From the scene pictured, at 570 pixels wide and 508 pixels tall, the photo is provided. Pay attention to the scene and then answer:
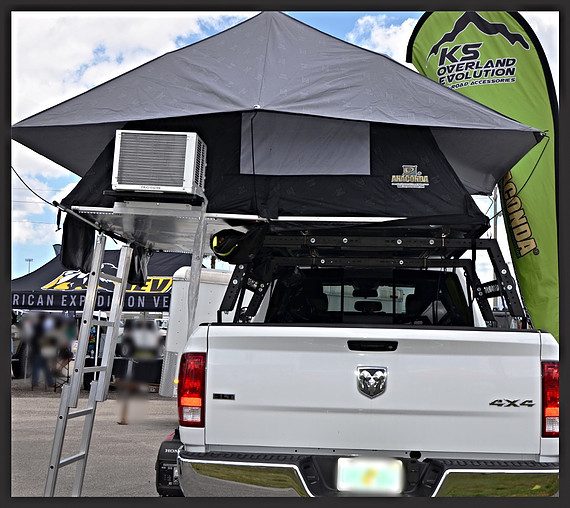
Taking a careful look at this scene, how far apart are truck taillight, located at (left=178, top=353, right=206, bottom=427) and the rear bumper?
0.23 meters

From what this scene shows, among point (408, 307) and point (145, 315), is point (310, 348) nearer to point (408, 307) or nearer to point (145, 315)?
point (408, 307)

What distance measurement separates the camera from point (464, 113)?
17.6ft

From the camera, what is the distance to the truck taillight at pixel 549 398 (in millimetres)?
4105

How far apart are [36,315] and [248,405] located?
14.8 m

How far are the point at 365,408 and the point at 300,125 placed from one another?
7.76ft

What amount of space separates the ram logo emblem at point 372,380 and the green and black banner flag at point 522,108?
13.0 feet

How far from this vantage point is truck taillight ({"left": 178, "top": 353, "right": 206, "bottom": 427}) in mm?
4211

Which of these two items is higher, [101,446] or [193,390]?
[193,390]

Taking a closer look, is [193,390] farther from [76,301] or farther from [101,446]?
[76,301]

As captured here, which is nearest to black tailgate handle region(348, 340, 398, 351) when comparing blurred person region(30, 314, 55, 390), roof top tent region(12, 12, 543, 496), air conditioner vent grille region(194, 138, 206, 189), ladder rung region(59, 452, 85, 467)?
roof top tent region(12, 12, 543, 496)

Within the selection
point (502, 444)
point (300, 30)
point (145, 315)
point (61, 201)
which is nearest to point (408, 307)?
point (502, 444)

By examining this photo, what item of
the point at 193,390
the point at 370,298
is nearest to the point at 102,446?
the point at 370,298

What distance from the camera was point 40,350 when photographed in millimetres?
17844

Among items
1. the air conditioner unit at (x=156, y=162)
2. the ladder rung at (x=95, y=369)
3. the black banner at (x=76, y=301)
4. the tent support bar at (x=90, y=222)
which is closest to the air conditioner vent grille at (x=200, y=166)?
the air conditioner unit at (x=156, y=162)
